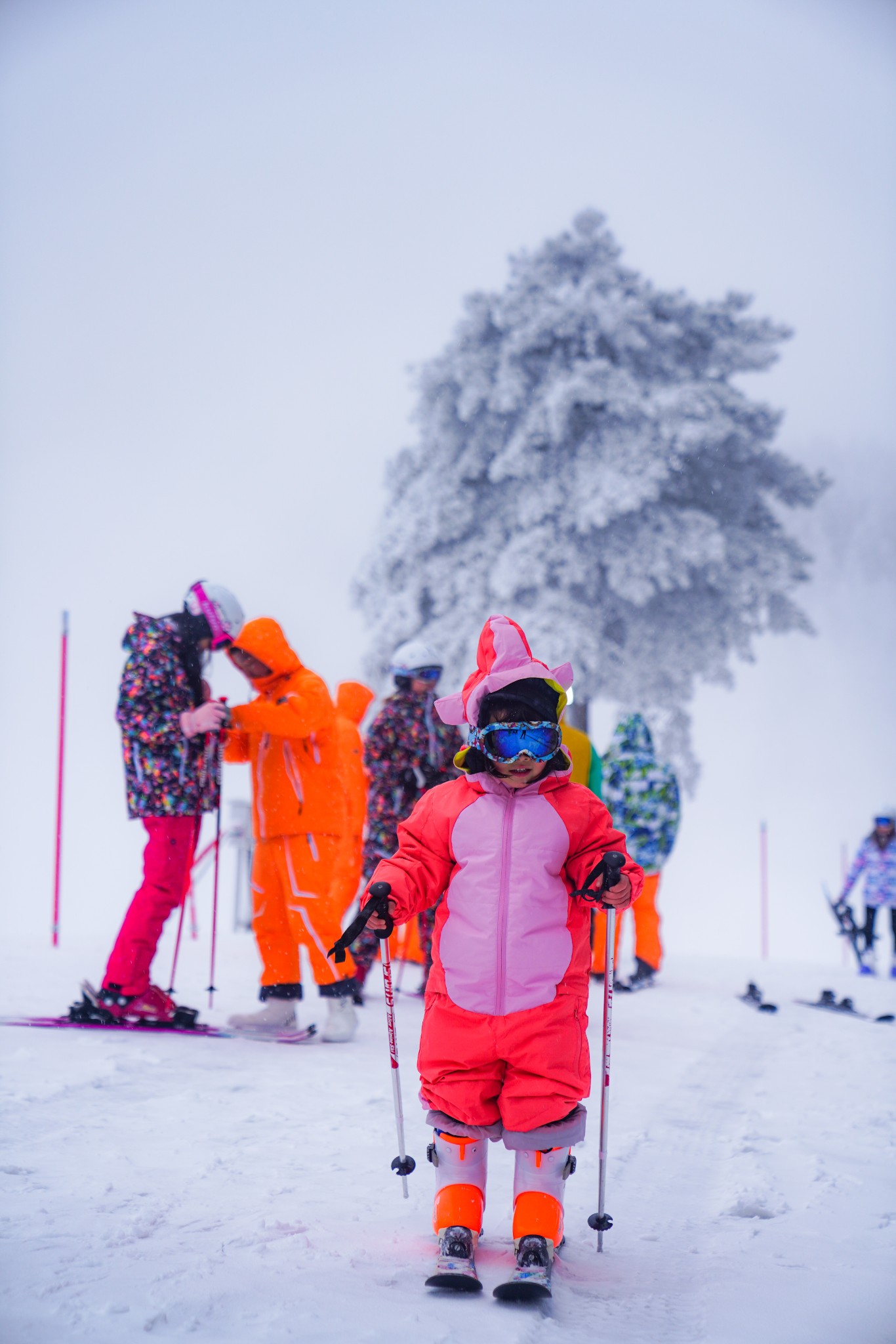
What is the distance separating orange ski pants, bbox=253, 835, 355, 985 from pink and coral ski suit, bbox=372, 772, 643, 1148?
235cm

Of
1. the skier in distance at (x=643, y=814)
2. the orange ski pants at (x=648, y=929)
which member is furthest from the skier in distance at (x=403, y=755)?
the orange ski pants at (x=648, y=929)

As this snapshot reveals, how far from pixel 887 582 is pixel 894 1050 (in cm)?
2461

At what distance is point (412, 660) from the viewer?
6.38 m

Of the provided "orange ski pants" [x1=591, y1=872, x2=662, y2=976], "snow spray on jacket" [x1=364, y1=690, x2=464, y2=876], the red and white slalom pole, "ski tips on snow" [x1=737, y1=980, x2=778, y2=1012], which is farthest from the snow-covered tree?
the red and white slalom pole

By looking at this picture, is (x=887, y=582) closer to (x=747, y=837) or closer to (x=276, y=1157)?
(x=747, y=837)

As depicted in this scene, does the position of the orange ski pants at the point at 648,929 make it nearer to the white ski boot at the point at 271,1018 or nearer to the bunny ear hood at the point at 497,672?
the white ski boot at the point at 271,1018

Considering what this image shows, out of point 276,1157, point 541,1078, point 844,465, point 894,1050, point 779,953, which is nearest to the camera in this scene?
point 541,1078

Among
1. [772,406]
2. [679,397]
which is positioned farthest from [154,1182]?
[772,406]

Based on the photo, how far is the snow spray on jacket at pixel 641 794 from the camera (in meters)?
8.34

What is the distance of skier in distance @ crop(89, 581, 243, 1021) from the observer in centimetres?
487

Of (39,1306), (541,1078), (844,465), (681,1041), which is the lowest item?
(681,1041)

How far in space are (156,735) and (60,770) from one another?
3190 mm

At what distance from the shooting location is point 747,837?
71.5ft

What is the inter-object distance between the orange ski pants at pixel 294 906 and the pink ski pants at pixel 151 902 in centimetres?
38
